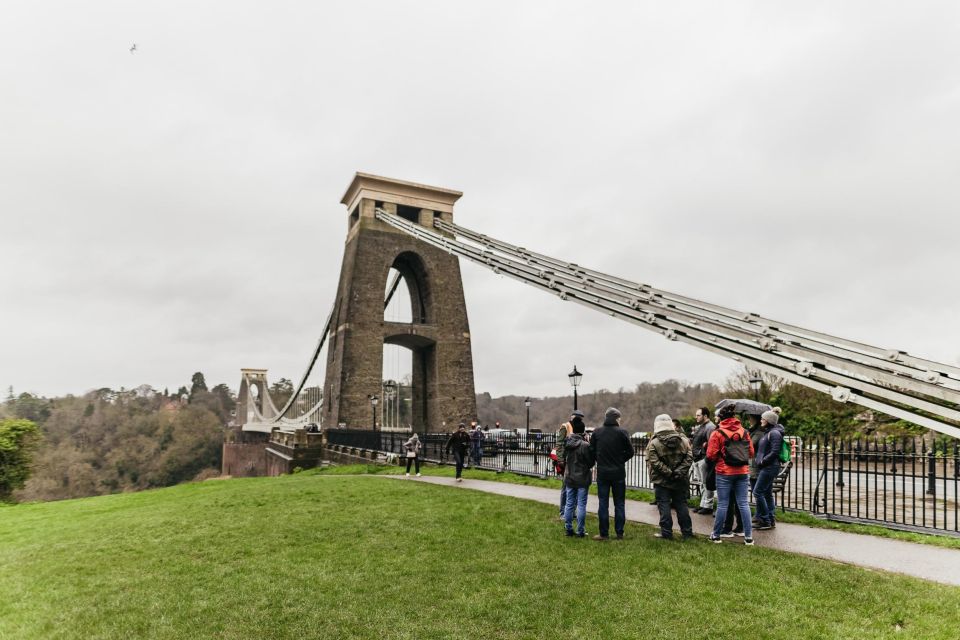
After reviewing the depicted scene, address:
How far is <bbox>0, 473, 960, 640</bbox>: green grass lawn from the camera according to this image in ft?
17.0

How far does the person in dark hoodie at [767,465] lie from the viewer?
7891 mm

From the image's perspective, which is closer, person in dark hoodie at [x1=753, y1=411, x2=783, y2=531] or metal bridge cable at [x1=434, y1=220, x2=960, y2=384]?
metal bridge cable at [x1=434, y1=220, x2=960, y2=384]

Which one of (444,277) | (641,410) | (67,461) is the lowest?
(67,461)

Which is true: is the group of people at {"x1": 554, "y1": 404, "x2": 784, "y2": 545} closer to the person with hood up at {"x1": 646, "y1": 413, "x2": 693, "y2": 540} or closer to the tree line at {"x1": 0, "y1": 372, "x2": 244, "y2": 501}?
the person with hood up at {"x1": 646, "y1": 413, "x2": 693, "y2": 540}

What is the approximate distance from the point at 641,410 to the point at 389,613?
67472 millimetres

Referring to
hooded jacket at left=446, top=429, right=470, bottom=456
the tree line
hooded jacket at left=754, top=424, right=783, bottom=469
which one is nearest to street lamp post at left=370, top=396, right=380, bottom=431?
hooded jacket at left=446, top=429, right=470, bottom=456

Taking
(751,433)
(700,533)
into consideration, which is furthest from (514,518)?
(751,433)

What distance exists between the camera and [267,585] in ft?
21.5

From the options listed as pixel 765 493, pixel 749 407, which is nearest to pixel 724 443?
pixel 749 407

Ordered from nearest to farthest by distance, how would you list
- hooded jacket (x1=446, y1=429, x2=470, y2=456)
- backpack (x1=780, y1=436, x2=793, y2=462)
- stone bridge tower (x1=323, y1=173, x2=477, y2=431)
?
backpack (x1=780, y1=436, x2=793, y2=462) < hooded jacket (x1=446, y1=429, x2=470, y2=456) < stone bridge tower (x1=323, y1=173, x2=477, y2=431)

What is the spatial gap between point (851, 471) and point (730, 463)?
299 centimetres

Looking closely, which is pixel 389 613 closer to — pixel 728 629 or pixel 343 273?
pixel 728 629

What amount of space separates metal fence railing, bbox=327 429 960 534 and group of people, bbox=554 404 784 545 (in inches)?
27.4

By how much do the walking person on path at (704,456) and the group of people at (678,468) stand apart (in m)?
0.62
